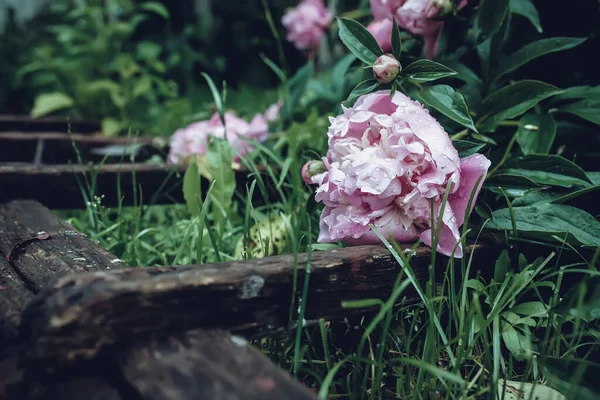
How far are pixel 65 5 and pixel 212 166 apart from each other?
8.42 ft

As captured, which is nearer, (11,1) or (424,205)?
(424,205)

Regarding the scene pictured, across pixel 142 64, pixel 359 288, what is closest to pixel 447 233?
pixel 359 288

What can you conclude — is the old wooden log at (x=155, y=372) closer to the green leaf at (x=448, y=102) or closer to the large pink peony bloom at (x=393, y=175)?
the large pink peony bloom at (x=393, y=175)

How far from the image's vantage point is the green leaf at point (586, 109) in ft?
3.64

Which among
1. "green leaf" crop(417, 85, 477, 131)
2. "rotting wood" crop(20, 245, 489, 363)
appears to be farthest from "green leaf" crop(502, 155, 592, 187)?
"rotting wood" crop(20, 245, 489, 363)

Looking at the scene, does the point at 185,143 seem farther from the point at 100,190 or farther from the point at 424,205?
the point at 424,205

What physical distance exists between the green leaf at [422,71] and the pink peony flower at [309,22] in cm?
164

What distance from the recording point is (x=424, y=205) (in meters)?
0.89

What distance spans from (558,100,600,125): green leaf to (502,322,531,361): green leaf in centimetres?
50

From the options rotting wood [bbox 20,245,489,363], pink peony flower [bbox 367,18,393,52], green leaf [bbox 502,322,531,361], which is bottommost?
green leaf [bbox 502,322,531,361]

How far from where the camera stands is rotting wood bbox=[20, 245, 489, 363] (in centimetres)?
60

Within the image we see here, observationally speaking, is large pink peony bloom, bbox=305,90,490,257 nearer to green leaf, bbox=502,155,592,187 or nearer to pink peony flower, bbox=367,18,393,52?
green leaf, bbox=502,155,592,187

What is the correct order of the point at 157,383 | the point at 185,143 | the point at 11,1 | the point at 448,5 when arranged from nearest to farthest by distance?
the point at 157,383 → the point at 448,5 → the point at 185,143 → the point at 11,1

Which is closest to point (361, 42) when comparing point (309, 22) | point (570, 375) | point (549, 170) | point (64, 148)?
point (549, 170)
